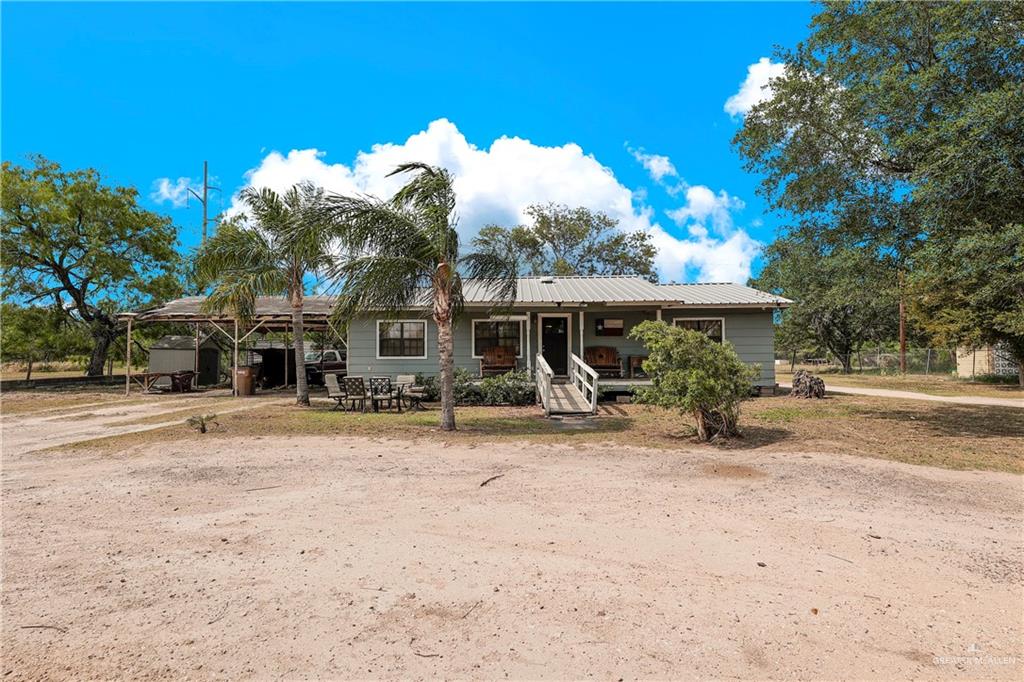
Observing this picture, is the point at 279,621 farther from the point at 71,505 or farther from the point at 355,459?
the point at 355,459

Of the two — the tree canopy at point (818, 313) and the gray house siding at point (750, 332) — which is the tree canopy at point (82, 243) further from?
the tree canopy at point (818, 313)

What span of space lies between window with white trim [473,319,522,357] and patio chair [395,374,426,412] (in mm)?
2455

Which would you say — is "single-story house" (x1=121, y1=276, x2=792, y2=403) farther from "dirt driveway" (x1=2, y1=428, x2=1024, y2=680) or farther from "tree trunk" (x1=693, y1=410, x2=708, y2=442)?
"dirt driveway" (x1=2, y1=428, x2=1024, y2=680)

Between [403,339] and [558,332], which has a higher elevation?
[558,332]

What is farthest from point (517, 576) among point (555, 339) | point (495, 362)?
point (555, 339)

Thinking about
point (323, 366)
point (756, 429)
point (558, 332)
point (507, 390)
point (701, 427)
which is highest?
point (558, 332)

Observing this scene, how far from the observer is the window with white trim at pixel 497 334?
16.7 meters

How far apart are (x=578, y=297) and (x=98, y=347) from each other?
74.8ft

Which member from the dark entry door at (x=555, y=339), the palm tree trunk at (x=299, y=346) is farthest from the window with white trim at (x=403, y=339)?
the dark entry door at (x=555, y=339)

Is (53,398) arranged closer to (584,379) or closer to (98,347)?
(98,347)

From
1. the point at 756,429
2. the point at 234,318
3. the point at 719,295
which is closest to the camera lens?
the point at 756,429

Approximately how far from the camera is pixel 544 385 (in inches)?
507

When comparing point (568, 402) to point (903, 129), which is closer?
point (903, 129)

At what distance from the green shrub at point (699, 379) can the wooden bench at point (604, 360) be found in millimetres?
7378
